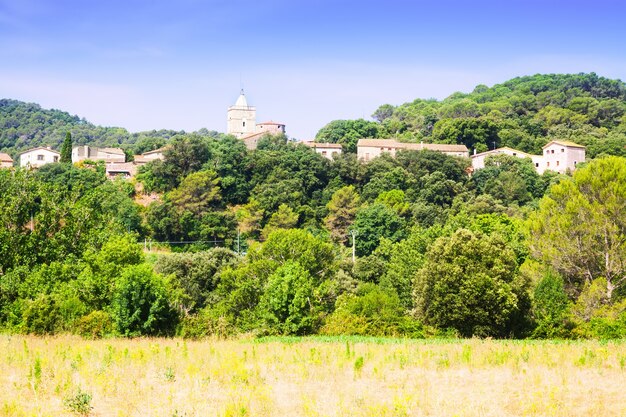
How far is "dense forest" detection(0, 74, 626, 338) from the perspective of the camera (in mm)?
23516

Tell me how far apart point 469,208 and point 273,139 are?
31.2m

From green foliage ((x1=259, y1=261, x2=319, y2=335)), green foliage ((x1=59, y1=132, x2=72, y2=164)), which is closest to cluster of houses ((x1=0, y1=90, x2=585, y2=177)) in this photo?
green foliage ((x1=59, y1=132, x2=72, y2=164))

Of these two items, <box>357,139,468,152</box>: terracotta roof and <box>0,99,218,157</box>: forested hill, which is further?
<box>0,99,218,157</box>: forested hill

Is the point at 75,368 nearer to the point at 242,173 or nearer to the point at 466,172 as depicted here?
the point at 242,173

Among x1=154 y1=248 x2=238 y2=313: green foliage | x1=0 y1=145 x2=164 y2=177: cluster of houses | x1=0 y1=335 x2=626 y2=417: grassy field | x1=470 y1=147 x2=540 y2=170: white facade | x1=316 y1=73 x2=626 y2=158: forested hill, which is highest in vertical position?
x1=316 y1=73 x2=626 y2=158: forested hill

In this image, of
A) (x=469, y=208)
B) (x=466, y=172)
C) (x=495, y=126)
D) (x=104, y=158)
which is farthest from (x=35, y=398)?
(x=495, y=126)

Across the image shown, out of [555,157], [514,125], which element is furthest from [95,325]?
[514,125]

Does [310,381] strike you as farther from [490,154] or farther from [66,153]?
[66,153]

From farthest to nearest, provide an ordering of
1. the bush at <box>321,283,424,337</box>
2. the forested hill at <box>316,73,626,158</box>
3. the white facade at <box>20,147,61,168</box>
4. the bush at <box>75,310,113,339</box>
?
1. the white facade at <box>20,147,61,168</box>
2. the forested hill at <box>316,73,626,158</box>
3. the bush at <box>321,283,424,337</box>
4. the bush at <box>75,310,113,339</box>

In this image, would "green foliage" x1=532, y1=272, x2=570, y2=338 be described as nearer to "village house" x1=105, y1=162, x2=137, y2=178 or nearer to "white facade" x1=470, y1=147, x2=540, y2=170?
"white facade" x1=470, y1=147, x2=540, y2=170

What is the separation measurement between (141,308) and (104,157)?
6349 centimetres

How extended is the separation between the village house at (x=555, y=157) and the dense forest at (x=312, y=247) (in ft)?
13.8

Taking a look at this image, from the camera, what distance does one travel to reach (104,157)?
262ft

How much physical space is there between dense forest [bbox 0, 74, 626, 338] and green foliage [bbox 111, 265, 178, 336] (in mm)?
56
